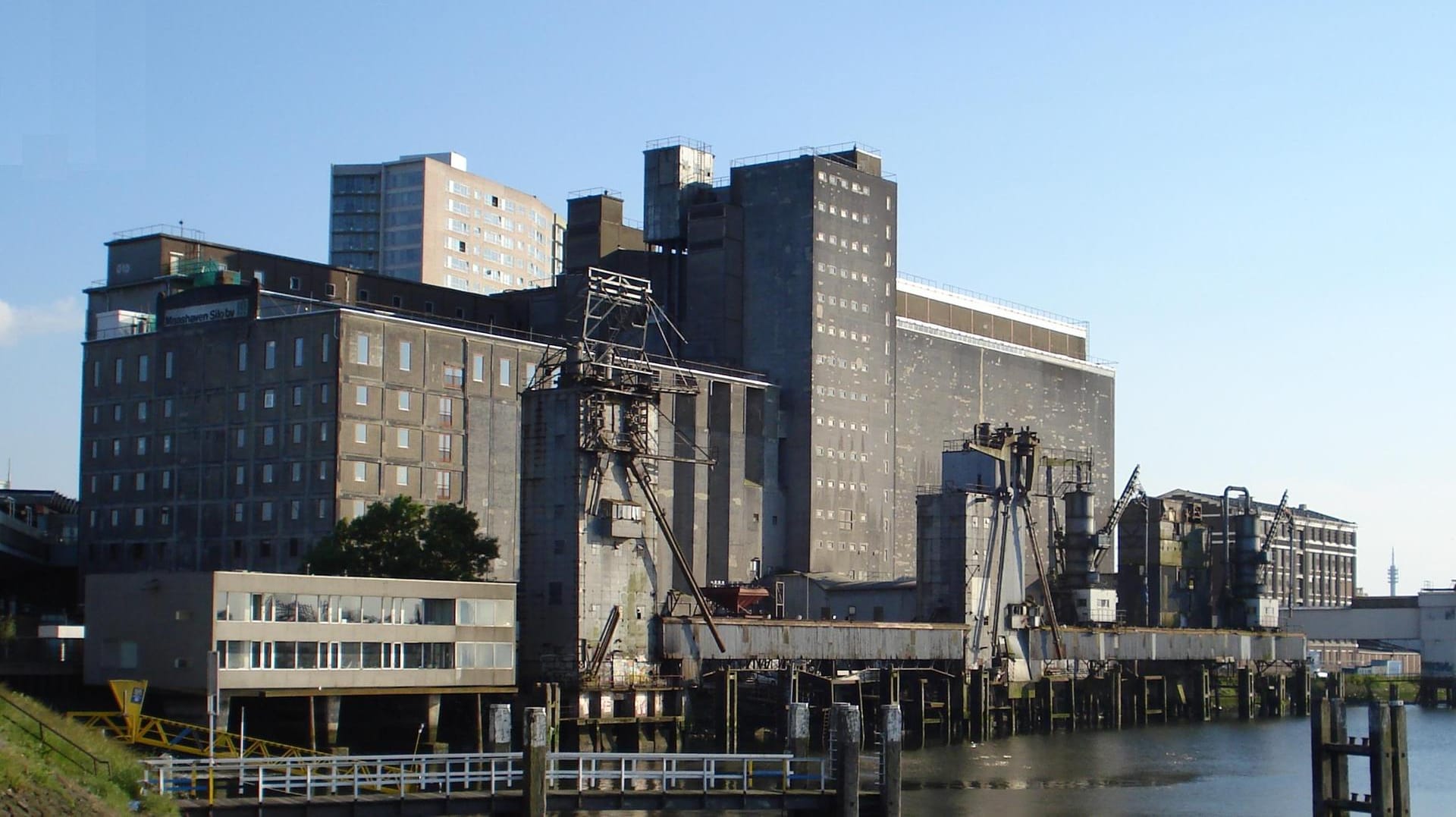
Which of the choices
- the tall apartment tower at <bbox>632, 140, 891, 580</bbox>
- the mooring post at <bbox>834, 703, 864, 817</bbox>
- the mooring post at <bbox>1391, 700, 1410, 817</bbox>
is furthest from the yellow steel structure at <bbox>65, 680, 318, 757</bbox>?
→ the tall apartment tower at <bbox>632, 140, 891, 580</bbox>

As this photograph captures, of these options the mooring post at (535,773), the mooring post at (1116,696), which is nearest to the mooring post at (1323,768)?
the mooring post at (535,773)

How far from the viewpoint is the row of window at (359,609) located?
69.4 meters

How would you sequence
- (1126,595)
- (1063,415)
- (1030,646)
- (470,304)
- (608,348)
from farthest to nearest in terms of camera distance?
1. (1063,415)
2. (470,304)
3. (1126,595)
4. (1030,646)
5. (608,348)

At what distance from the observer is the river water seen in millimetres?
67688

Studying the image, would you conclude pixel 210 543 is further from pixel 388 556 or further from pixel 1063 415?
pixel 1063 415

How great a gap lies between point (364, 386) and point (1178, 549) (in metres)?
67.3

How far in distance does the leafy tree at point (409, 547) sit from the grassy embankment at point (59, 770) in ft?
123

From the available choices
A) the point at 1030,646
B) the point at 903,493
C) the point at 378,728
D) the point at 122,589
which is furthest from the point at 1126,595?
the point at 122,589

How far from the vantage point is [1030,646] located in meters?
113

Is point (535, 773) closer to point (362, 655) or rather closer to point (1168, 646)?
point (362, 655)

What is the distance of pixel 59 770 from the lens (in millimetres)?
40094

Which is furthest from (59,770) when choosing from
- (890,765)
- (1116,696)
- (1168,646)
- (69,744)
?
(1168,646)

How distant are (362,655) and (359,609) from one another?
1873mm

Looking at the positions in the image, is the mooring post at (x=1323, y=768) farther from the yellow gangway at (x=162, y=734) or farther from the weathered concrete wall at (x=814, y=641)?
the weathered concrete wall at (x=814, y=641)
